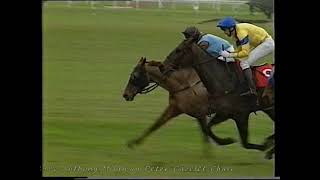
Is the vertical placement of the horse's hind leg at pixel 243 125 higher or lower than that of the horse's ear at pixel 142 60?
lower

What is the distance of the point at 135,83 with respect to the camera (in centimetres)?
495

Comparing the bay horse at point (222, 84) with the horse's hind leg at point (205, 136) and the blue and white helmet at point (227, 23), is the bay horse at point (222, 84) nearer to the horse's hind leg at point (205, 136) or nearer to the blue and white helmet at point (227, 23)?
the horse's hind leg at point (205, 136)

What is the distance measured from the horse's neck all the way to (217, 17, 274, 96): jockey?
0.32 metres

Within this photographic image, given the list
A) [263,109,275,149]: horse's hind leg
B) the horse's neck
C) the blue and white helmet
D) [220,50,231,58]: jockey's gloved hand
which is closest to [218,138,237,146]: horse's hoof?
[263,109,275,149]: horse's hind leg

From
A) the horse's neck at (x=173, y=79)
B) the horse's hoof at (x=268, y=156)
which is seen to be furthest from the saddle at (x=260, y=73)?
the horse's hoof at (x=268, y=156)

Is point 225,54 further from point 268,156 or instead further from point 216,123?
point 268,156

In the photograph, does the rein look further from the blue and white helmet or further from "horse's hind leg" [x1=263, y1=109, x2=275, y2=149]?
"horse's hind leg" [x1=263, y1=109, x2=275, y2=149]

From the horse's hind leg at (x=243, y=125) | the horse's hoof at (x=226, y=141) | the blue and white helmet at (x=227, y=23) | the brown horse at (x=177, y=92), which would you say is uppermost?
the blue and white helmet at (x=227, y=23)

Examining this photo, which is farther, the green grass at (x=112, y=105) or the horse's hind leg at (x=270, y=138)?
the horse's hind leg at (x=270, y=138)

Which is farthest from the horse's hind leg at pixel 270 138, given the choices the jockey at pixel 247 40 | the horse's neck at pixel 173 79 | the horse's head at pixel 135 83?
the horse's head at pixel 135 83

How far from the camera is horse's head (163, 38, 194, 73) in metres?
4.96

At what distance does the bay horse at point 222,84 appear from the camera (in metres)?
4.97

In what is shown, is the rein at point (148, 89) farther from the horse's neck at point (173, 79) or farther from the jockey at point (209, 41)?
the jockey at point (209, 41)
